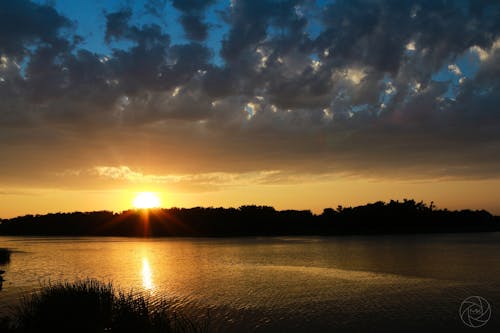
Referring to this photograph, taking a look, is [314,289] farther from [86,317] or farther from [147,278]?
[86,317]

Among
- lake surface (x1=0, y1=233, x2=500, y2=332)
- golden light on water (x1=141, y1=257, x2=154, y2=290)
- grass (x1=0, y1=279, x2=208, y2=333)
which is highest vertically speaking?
grass (x1=0, y1=279, x2=208, y2=333)

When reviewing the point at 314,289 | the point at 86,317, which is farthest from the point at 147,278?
the point at 86,317

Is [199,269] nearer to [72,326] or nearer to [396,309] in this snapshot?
[396,309]

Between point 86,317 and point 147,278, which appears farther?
point 147,278

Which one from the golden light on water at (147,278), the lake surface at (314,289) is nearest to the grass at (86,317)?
the lake surface at (314,289)

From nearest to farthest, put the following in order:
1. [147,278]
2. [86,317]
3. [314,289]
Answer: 1. [86,317]
2. [314,289]
3. [147,278]

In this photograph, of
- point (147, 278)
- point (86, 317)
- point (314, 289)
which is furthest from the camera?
point (147, 278)

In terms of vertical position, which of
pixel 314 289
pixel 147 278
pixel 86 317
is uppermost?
pixel 86 317

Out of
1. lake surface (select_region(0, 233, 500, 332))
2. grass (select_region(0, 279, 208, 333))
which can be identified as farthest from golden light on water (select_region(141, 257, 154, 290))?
grass (select_region(0, 279, 208, 333))

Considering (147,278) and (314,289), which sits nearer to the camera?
(314,289)

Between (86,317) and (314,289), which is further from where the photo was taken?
(314,289)

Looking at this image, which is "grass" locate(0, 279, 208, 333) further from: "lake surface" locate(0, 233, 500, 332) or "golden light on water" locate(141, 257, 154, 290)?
"golden light on water" locate(141, 257, 154, 290)

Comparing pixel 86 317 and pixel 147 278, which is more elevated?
pixel 86 317

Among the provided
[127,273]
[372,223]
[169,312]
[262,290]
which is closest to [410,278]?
[262,290]
